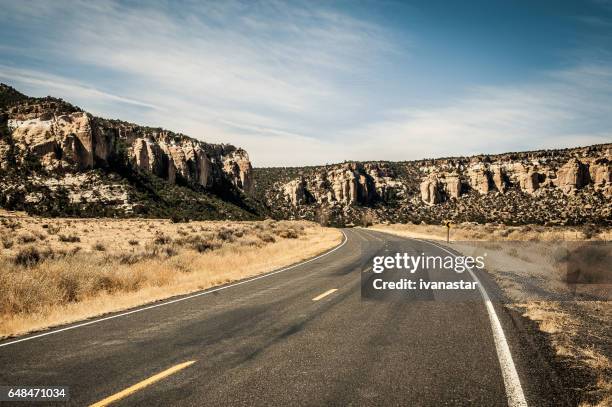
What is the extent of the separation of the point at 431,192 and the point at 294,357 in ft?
361

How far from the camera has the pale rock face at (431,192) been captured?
108m

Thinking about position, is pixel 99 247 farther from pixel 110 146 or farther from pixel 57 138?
pixel 110 146

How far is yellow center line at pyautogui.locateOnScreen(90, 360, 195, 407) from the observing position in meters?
4.38

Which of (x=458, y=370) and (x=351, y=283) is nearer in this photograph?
(x=458, y=370)

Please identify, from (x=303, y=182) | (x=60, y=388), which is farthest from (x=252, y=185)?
(x=60, y=388)

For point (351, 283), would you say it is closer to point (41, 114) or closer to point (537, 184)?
point (41, 114)

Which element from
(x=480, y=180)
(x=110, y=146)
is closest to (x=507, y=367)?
(x=110, y=146)

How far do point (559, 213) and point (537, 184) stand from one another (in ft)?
113

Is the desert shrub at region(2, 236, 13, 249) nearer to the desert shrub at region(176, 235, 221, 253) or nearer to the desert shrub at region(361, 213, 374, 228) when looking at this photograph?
the desert shrub at region(176, 235, 221, 253)

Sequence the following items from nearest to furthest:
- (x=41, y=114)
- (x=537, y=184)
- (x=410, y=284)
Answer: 1. (x=410, y=284)
2. (x=41, y=114)
3. (x=537, y=184)

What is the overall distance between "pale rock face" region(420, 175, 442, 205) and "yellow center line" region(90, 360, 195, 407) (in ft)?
354

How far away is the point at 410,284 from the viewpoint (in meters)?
12.4

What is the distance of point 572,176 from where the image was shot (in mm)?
91188

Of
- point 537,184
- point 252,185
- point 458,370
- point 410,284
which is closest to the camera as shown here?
point 458,370
